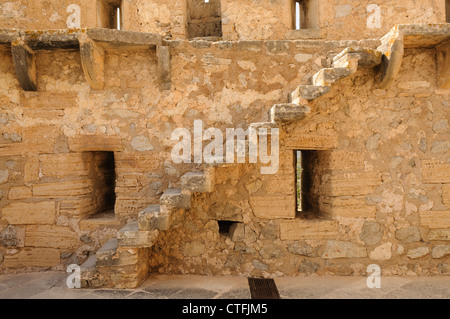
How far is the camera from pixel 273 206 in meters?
4.36

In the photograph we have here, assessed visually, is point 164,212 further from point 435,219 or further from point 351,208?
point 435,219

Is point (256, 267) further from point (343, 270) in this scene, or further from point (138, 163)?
point (138, 163)

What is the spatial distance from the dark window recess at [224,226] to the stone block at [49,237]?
6.63ft

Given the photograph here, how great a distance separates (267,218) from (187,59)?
247 cm

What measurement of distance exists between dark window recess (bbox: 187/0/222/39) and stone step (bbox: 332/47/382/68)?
3.04 metres

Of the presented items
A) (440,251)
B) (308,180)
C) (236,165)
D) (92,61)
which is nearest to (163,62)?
(92,61)

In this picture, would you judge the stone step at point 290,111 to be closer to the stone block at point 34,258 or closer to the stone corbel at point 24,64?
the stone corbel at point 24,64

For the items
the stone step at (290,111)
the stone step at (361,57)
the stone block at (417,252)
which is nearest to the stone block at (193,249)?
the stone step at (290,111)

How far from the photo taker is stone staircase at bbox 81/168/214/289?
3.71 metres

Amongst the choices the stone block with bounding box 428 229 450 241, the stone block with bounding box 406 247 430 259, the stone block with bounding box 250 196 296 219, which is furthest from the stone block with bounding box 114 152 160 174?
the stone block with bounding box 428 229 450 241

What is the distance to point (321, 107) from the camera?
171 inches

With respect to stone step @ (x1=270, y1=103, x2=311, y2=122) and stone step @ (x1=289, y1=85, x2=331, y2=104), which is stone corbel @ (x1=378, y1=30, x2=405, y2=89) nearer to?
stone step @ (x1=289, y1=85, x2=331, y2=104)

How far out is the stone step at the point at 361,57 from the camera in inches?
148

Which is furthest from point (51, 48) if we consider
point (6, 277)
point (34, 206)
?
point (6, 277)
